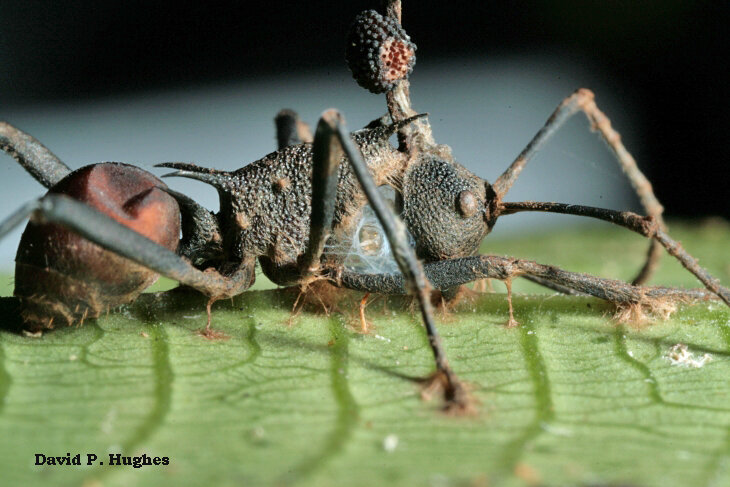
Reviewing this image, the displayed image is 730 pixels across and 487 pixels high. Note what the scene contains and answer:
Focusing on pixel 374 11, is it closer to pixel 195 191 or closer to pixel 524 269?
pixel 524 269

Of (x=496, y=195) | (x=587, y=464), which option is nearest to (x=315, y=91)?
(x=496, y=195)

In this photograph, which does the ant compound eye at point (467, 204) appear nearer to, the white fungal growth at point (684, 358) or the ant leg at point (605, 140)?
the ant leg at point (605, 140)

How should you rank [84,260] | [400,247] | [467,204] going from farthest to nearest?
[467,204], [84,260], [400,247]

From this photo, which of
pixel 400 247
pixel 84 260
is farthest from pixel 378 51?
pixel 84 260

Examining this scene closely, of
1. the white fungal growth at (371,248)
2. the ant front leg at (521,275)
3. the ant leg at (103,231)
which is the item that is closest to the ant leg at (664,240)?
the ant front leg at (521,275)

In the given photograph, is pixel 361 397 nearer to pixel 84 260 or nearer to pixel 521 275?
pixel 521 275

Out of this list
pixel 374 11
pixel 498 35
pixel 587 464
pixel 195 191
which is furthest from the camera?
pixel 498 35

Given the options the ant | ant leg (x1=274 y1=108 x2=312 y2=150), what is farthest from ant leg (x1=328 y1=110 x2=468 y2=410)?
ant leg (x1=274 y1=108 x2=312 y2=150)
